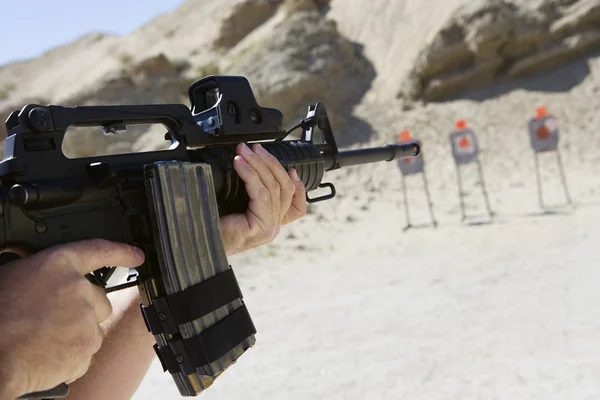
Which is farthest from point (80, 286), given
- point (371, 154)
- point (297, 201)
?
point (371, 154)

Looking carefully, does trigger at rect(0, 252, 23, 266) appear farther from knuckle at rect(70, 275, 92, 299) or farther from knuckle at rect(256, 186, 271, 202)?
knuckle at rect(256, 186, 271, 202)

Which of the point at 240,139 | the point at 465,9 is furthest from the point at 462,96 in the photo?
the point at 240,139

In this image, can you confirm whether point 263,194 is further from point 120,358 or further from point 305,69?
point 305,69

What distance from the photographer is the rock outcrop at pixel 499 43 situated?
514 inches

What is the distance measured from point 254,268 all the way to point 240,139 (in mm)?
5043

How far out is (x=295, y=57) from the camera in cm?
1407

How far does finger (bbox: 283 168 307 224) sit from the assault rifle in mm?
250

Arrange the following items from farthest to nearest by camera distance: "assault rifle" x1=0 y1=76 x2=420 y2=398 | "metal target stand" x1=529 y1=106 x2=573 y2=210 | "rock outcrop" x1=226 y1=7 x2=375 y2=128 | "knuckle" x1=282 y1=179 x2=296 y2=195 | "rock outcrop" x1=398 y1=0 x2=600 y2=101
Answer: "rock outcrop" x1=226 y1=7 x2=375 y2=128
"rock outcrop" x1=398 y1=0 x2=600 y2=101
"metal target stand" x1=529 y1=106 x2=573 y2=210
"knuckle" x1=282 y1=179 x2=296 y2=195
"assault rifle" x1=0 y1=76 x2=420 y2=398

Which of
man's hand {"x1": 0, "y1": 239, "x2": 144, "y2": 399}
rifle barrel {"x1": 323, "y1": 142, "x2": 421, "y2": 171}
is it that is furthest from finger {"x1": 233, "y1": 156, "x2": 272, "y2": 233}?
man's hand {"x1": 0, "y1": 239, "x2": 144, "y2": 399}

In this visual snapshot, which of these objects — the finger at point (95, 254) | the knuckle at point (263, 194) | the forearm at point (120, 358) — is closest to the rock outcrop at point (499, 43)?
the knuckle at point (263, 194)

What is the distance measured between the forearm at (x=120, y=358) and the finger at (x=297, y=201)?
698 millimetres

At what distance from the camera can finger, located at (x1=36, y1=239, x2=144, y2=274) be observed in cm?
128

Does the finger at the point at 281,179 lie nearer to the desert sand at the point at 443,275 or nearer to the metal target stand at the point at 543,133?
the desert sand at the point at 443,275

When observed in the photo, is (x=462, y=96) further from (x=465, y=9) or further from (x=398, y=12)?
(x=398, y=12)
